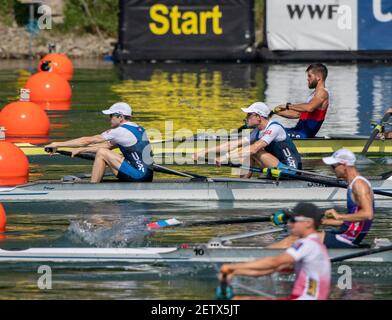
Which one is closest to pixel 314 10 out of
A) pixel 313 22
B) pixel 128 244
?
pixel 313 22

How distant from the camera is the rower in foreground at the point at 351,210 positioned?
14.1 meters

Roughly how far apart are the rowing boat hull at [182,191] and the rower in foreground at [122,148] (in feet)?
0.69

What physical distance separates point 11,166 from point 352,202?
7563 millimetres

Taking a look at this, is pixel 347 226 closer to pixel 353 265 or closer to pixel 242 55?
pixel 353 265

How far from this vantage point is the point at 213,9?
119 ft

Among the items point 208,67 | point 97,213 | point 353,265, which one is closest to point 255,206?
point 97,213

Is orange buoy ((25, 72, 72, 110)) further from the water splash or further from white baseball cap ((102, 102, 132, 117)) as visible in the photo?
the water splash

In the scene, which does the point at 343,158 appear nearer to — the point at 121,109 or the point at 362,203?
the point at 362,203

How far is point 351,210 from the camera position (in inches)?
567

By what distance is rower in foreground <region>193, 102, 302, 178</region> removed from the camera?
18.5 metres

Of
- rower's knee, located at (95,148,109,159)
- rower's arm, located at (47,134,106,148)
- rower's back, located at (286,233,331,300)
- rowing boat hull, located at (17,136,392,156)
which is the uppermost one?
rower's arm, located at (47,134,106,148)

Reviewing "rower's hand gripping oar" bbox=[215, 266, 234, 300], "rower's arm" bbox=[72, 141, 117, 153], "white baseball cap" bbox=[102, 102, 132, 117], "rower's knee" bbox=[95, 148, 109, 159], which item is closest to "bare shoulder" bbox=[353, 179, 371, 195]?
"rower's hand gripping oar" bbox=[215, 266, 234, 300]

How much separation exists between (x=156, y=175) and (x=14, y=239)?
5324mm

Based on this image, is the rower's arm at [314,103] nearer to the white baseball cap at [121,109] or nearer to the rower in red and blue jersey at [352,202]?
the white baseball cap at [121,109]
